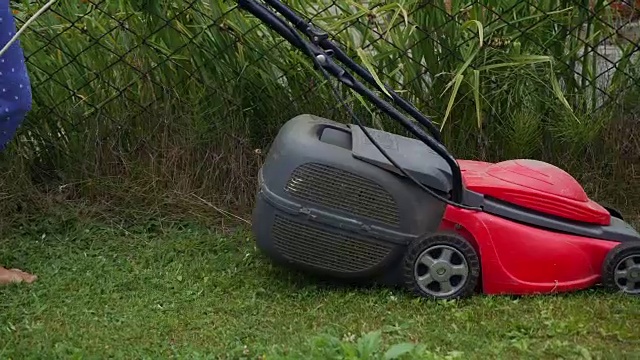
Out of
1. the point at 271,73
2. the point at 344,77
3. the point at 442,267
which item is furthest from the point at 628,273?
the point at 271,73

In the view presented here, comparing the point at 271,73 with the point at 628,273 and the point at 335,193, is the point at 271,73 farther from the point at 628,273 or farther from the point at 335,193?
the point at 628,273

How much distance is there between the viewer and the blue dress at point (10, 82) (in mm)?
2480

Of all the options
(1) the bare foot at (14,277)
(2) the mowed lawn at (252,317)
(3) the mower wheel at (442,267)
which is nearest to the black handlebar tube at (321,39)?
(3) the mower wheel at (442,267)

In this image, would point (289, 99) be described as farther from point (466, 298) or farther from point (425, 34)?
point (466, 298)

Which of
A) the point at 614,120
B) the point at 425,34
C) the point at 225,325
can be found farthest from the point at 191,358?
the point at 614,120

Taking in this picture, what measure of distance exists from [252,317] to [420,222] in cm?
55

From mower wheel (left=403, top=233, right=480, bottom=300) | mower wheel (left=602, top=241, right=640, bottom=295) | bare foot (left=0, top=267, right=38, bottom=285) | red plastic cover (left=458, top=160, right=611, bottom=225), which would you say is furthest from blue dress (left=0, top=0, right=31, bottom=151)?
mower wheel (left=602, top=241, right=640, bottom=295)

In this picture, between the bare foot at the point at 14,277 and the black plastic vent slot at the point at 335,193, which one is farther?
the bare foot at the point at 14,277

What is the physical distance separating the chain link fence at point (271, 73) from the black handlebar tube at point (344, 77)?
81 centimetres

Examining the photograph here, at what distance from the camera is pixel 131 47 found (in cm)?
339

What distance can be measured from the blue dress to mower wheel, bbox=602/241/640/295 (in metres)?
1.75

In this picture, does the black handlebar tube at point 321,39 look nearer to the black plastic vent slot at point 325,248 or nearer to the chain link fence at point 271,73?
the black plastic vent slot at point 325,248

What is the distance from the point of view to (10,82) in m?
2.53

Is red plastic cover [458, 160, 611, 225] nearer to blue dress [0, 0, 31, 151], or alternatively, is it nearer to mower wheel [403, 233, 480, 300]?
mower wheel [403, 233, 480, 300]
